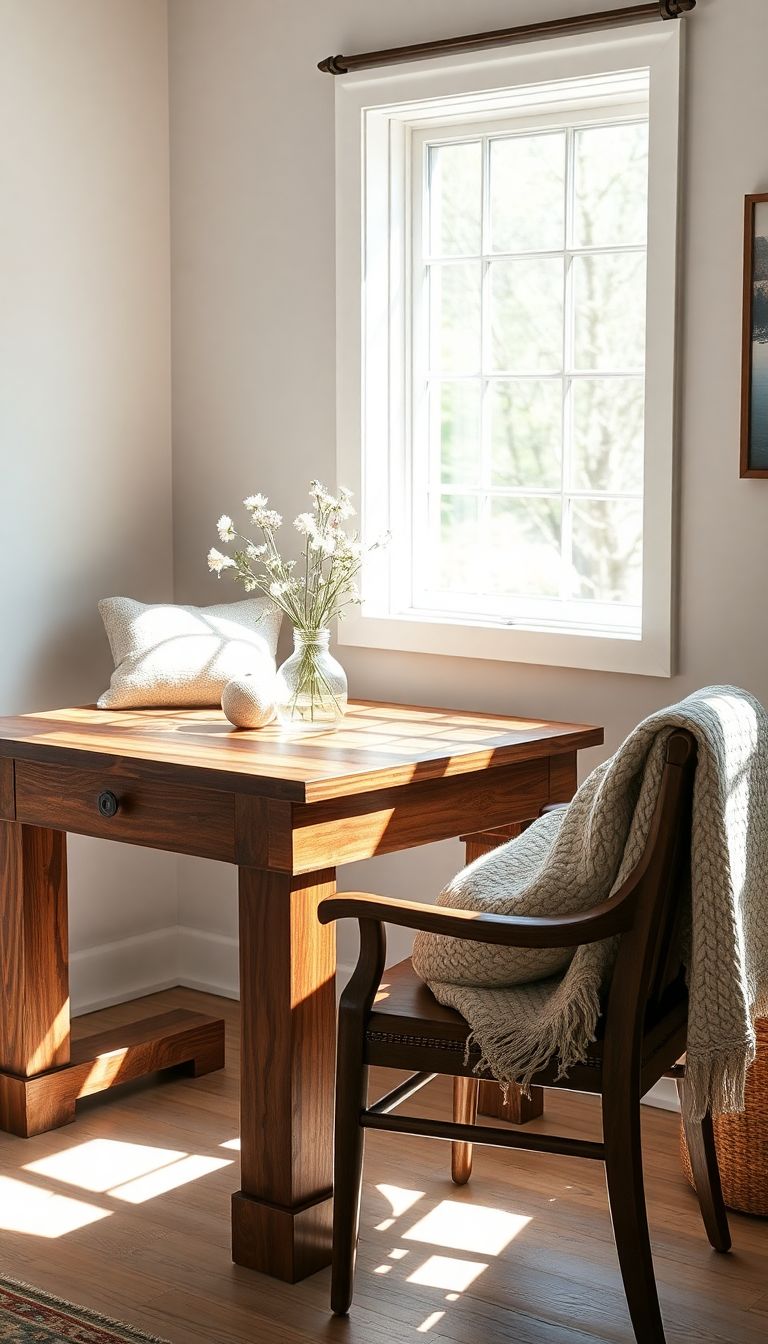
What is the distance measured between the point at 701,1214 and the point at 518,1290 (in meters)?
0.43

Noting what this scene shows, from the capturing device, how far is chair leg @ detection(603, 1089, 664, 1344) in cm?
211

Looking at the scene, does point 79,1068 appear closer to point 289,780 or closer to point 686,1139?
point 289,780

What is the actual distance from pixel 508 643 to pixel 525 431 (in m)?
0.54

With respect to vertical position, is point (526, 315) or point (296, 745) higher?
point (526, 315)

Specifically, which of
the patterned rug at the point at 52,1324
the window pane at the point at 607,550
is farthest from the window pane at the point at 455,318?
the patterned rug at the point at 52,1324

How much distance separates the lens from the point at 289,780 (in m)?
2.42

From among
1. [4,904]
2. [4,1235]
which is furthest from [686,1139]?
[4,904]

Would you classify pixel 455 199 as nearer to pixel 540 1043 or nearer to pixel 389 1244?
pixel 540 1043

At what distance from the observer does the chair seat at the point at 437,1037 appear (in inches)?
85.9

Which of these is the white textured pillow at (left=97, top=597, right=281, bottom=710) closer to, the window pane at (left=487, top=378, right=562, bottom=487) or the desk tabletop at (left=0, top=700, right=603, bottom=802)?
the desk tabletop at (left=0, top=700, right=603, bottom=802)

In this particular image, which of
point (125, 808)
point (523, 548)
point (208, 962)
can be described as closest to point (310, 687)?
point (125, 808)

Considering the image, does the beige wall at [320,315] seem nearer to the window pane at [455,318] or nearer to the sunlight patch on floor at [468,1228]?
the window pane at [455,318]

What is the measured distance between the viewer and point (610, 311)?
3406 mm

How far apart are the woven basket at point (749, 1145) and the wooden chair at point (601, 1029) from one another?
340 millimetres
